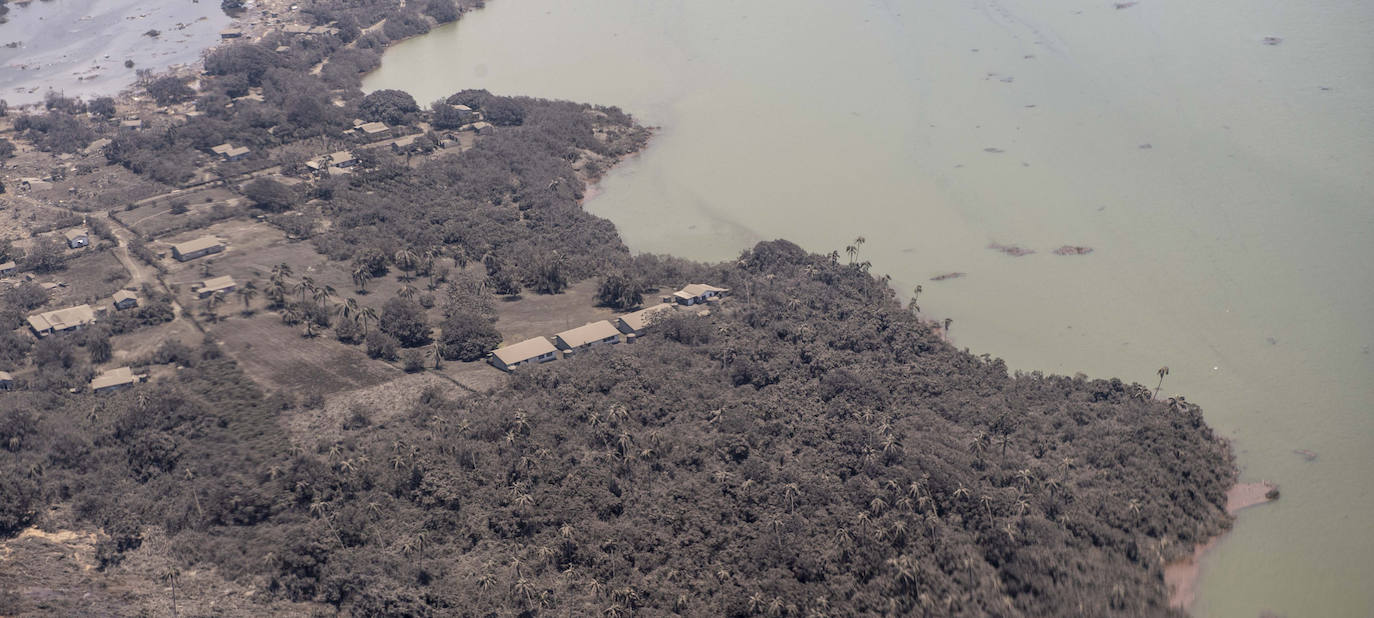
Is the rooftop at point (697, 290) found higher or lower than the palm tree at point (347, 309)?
lower

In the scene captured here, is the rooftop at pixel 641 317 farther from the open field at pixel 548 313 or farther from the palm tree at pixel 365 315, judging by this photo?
the palm tree at pixel 365 315

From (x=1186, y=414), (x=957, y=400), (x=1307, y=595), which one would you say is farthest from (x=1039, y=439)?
(x=1307, y=595)

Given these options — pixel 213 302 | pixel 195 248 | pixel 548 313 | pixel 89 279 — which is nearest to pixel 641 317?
pixel 548 313

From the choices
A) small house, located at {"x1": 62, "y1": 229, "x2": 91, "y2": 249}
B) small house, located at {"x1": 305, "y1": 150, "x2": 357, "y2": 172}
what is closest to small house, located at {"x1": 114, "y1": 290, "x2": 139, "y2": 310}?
small house, located at {"x1": 62, "y1": 229, "x2": 91, "y2": 249}

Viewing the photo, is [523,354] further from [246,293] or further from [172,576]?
[172,576]

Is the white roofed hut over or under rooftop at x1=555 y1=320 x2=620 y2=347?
under

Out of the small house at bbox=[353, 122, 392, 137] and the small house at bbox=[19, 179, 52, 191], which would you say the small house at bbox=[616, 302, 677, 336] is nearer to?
the small house at bbox=[353, 122, 392, 137]

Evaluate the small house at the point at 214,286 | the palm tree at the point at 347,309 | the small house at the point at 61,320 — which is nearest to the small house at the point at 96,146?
the small house at the point at 61,320
